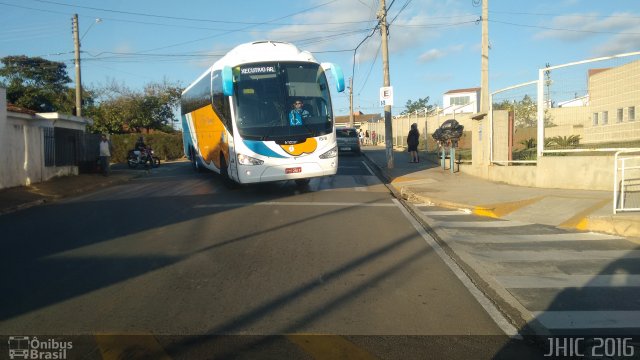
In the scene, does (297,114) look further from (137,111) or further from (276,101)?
(137,111)

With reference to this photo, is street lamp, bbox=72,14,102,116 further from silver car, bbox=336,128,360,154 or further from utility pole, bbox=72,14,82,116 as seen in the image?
silver car, bbox=336,128,360,154

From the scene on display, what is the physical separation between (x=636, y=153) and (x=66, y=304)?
1185 cm

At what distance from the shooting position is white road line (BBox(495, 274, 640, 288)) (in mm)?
6250

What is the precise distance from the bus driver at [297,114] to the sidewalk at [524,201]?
3.71 meters

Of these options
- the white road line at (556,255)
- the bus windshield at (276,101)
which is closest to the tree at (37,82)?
the bus windshield at (276,101)

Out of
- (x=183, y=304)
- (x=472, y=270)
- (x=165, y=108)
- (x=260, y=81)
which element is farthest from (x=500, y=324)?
(x=165, y=108)

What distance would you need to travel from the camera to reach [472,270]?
7004 millimetres

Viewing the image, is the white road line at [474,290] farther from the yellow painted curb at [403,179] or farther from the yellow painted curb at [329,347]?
the yellow painted curb at [403,179]

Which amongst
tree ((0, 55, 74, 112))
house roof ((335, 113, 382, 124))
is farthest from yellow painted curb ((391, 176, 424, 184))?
house roof ((335, 113, 382, 124))

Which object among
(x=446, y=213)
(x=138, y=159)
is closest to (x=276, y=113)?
(x=446, y=213)

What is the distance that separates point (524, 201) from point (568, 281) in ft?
20.0

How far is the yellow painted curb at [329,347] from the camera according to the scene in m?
4.34

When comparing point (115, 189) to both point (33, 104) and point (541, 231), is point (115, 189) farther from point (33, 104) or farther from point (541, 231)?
point (33, 104)

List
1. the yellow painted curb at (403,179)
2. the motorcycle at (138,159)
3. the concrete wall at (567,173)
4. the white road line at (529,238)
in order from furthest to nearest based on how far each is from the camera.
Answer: the motorcycle at (138,159) → the yellow painted curb at (403,179) → the concrete wall at (567,173) → the white road line at (529,238)
